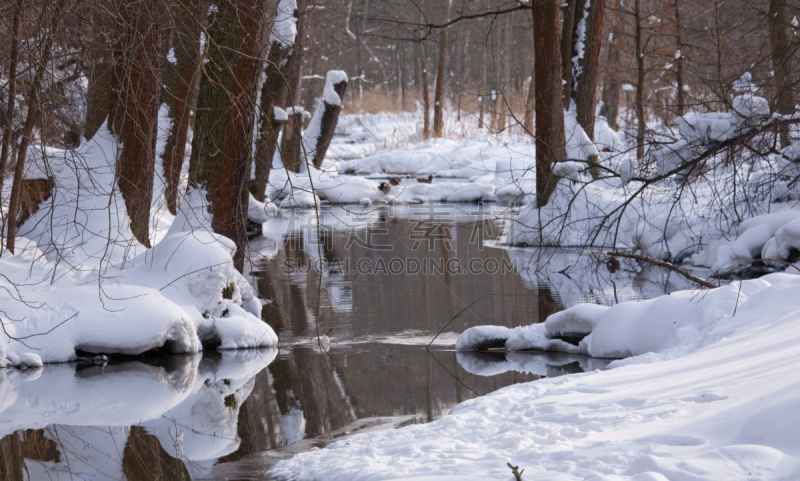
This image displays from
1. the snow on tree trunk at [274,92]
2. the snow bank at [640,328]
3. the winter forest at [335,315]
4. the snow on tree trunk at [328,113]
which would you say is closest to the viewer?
the winter forest at [335,315]

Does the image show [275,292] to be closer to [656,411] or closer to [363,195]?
[656,411]

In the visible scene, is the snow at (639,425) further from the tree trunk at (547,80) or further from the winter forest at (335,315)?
the tree trunk at (547,80)

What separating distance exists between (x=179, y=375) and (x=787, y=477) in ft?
14.5

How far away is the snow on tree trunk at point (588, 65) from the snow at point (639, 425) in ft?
27.0

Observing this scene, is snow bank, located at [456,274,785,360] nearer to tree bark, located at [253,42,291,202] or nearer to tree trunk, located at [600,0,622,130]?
tree bark, located at [253,42,291,202]

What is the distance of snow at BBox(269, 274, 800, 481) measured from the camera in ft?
8.86

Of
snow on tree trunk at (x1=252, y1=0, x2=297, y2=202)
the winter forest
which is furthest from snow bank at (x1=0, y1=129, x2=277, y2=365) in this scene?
snow on tree trunk at (x1=252, y1=0, x2=297, y2=202)

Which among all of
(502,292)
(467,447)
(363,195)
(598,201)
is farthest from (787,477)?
(363,195)

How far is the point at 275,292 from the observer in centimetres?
902

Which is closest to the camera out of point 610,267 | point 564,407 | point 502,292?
point 564,407

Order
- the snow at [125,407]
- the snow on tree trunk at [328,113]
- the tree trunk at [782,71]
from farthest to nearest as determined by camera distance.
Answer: the snow on tree trunk at [328,113] → the tree trunk at [782,71] → the snow at [125,407]

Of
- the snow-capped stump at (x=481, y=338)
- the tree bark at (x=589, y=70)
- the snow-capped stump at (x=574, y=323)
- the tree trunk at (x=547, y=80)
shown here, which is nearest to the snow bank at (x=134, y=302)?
the snow-capped stump at (x=481, y=338)

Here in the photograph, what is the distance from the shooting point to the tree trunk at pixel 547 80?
10.8 metres

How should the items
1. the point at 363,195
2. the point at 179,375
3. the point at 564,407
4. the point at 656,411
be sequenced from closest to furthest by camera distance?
the point at 656,411 → the point at 564,407 → the point at 179,375 → the point at 363,195
